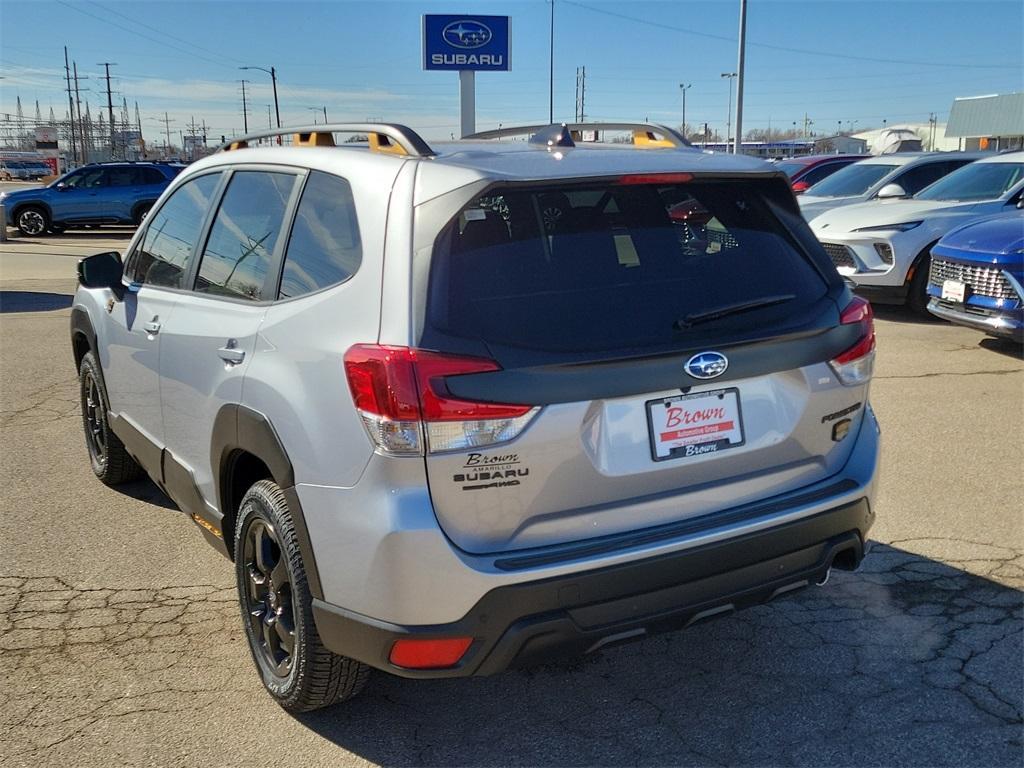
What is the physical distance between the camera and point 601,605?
8.45ft

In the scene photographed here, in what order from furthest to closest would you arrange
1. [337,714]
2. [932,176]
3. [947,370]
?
[932,176]
[947,370]
[337,714]

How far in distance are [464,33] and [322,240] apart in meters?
24.8

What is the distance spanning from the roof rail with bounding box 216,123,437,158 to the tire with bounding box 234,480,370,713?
108cm

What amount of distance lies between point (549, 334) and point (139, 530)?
3015 millimetres

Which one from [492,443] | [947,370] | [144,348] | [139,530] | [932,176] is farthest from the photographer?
[932,176]

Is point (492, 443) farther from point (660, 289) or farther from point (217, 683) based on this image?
point (217, 683)

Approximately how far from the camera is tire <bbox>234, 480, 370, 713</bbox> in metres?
2.83

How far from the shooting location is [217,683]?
3326mm

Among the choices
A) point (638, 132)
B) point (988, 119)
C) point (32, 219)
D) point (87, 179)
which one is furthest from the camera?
point (988, 119)

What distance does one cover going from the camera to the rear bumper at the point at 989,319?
7.45 metres

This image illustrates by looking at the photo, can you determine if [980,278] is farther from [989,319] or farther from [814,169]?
[814,169]

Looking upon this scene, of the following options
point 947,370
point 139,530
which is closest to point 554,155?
point 139,530

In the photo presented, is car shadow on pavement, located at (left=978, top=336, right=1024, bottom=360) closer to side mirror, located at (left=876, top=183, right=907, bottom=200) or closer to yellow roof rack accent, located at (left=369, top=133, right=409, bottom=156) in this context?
side mirror, located at (left=876, top=183, right=907, bottom=200)

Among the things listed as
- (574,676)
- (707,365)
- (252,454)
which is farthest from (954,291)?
(252,454)
